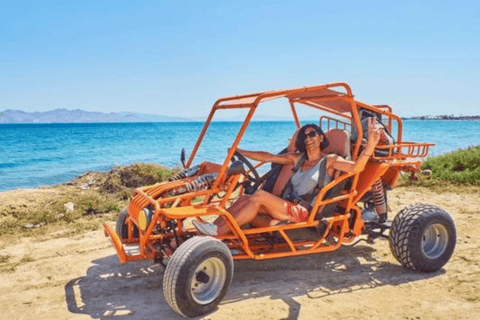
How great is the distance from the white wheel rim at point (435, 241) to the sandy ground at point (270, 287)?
0.76 ft

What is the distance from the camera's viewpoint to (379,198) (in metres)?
6.07

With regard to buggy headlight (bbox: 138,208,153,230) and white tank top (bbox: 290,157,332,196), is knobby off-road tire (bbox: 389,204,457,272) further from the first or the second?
buggy headlight (bbox: 138,208,153,230)

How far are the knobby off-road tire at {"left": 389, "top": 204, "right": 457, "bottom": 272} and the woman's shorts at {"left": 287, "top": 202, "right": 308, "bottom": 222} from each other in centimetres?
113

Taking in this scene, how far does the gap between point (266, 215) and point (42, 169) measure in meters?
21.1

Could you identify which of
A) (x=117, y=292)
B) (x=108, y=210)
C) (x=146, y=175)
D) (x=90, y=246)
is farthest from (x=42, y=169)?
(x=117, y=292)

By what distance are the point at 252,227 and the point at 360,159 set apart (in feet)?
4.83

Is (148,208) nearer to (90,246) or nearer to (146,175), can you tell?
(90,246)

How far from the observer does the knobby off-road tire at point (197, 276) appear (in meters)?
4.05

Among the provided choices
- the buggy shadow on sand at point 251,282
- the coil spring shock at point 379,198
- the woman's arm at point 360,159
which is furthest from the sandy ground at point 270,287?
the woman's arm at point 360,159

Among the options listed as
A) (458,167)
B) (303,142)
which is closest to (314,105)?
(303,142)

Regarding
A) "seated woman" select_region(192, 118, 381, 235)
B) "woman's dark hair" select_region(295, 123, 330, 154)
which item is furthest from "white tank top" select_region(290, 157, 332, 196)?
"woman's dark hair" select_region(295, 123, 330, 154)

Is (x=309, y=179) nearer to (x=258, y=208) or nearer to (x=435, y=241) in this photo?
(x=258, y=208)

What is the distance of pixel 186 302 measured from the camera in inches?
161

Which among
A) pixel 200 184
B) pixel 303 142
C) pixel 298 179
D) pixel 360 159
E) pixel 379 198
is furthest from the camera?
pixel 379 198
